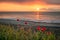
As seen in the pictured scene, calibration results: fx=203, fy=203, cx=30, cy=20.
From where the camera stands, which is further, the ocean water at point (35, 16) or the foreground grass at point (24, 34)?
the ocean water at point (35, 16)

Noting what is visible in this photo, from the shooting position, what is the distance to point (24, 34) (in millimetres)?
2740

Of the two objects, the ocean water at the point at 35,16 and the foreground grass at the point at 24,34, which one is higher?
the ocean water at the point at 35,16

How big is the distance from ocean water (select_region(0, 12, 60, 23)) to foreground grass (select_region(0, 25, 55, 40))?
167 mm

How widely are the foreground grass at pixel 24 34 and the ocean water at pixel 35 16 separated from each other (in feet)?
0.55

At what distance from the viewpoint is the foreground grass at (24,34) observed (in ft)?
8.69

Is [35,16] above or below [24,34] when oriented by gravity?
above

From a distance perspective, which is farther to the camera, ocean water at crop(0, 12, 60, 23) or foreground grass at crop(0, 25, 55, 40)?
ocean water at crop(0, 12, 60, 23)

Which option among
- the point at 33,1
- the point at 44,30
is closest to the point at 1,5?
the point at 33,1

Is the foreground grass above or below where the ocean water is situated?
below

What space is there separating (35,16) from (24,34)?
30 cm

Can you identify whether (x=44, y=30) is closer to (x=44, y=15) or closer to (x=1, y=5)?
(x=44, y=15)

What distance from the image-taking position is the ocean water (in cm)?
278

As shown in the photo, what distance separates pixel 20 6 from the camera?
114 inches

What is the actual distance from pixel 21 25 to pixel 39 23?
0.25 metres
